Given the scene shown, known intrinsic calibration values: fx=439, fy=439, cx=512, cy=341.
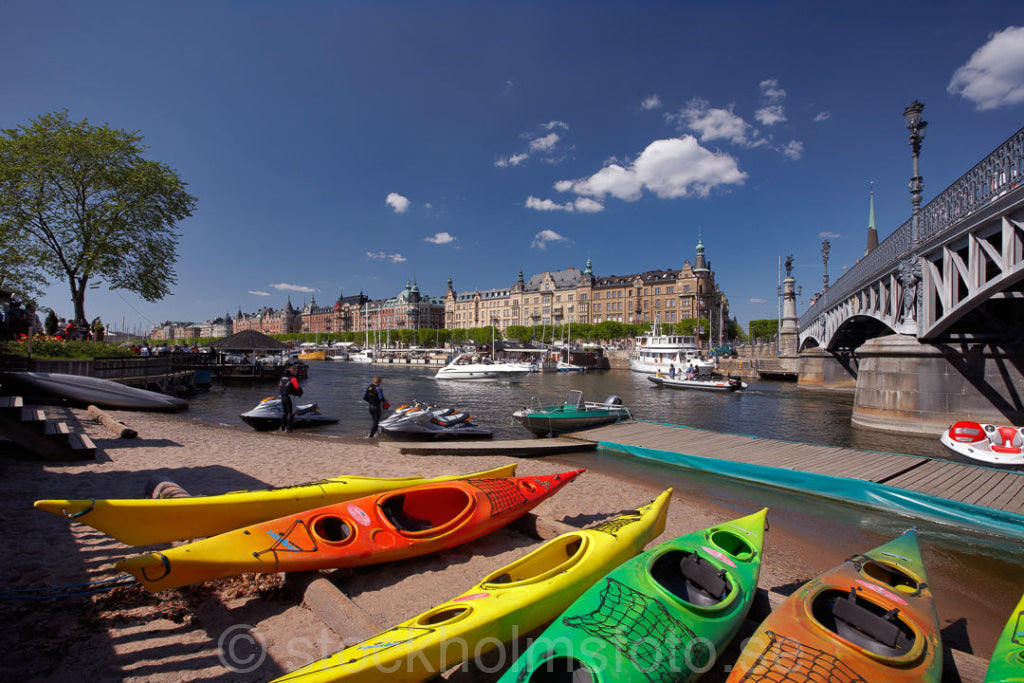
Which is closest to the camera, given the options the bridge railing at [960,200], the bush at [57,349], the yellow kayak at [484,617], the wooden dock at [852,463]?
the yellow kayak at [484,617]

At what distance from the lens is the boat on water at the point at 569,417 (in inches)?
612

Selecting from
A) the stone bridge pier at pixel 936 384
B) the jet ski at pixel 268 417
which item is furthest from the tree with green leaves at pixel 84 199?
the stone bridge pier at pixel 936 384

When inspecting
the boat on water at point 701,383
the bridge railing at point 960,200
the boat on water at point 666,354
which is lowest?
the boat on water at point 701,383

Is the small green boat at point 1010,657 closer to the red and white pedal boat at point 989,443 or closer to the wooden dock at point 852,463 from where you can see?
the wooden dock at point 852,463

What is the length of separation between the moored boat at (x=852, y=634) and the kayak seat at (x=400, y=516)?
3613 mm

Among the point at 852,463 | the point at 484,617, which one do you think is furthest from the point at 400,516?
the point at 852,463

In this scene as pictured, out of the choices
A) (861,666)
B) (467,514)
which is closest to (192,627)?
(467,514)

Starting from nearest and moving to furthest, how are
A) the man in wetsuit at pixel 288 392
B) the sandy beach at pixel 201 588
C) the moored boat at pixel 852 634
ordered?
1. the moored boat at pixel 852 634
2. the sandy beach at pixel 201 588
3. the man in wetsuit at pixel 288 392

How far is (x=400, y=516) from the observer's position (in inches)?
211

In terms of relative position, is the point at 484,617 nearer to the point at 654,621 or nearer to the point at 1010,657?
the point at 654,621

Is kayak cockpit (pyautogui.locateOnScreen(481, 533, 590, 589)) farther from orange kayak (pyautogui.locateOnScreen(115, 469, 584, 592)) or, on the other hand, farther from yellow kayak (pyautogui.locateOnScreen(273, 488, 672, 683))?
orange kayak (pyautogui.locateOnScreen(115, 469, 584, 592))

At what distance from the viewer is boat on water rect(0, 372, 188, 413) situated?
14.9m

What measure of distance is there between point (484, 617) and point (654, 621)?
47.3 inches

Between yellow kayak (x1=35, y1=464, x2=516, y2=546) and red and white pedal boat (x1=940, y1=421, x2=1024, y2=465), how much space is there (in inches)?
617
